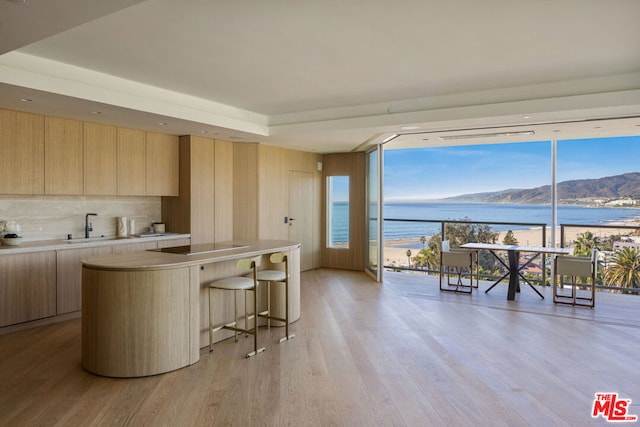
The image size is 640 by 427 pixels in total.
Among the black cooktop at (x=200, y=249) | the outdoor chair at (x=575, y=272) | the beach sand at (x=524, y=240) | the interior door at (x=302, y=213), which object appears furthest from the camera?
the interior door at (x=302, y=213)

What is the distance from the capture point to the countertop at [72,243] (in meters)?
4.17

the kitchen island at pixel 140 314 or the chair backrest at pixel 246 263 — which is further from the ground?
the chair backrest at pixel 246 263

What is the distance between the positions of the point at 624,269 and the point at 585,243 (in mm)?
713

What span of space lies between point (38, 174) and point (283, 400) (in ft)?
12.7

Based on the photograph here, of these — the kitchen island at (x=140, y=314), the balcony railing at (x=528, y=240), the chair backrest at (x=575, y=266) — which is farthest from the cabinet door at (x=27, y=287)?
the chair backrest at (x=575, y=266)

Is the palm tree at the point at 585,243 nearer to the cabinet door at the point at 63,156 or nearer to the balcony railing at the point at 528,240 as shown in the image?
the balcony railing at the point at 528,240

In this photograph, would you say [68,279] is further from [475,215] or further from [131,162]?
[475,215]

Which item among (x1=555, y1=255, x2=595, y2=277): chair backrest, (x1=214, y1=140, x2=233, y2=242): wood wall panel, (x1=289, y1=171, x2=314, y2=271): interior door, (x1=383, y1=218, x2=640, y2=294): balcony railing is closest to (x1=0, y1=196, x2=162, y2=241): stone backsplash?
(x1=214, y1=140, x2=233, y2=242): wood wall panel

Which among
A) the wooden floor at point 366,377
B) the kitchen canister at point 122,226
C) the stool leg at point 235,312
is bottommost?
the wooden floor at point 366,377

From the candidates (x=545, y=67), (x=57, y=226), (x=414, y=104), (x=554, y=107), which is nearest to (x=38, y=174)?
(x=57, y=226)

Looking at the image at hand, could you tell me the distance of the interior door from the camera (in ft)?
25.1

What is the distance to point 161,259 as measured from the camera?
343 cm

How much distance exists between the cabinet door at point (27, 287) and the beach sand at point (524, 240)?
5359mm

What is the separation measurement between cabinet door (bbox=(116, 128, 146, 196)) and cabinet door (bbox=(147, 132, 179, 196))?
0.32 feet
